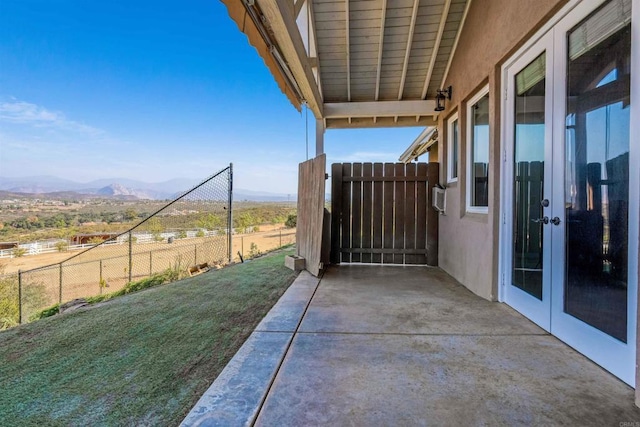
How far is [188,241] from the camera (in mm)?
7273

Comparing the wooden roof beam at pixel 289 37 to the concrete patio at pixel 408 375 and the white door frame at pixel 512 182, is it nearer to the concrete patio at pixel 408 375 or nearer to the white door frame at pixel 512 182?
the white door frame at pixel 512 182

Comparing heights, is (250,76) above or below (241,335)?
above

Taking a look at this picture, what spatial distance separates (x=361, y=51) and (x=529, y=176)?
2.81 m

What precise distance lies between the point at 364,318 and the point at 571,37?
2.49 m

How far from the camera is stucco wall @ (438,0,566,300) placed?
2615 millimetres

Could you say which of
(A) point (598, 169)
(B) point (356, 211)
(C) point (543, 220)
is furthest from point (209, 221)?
(A) point (598, 169)

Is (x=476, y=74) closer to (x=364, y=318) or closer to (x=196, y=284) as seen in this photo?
(x=364, y=318)

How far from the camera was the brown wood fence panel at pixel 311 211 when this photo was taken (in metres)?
4.26

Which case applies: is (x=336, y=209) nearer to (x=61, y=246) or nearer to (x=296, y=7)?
(x=296, y=7)

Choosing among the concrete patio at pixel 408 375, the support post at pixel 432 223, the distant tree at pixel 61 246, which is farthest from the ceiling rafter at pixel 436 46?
the distant tree at pixel 61 246

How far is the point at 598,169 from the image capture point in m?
1.84

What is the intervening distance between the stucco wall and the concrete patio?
65cm

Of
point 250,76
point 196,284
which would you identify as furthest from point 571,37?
point 250,76

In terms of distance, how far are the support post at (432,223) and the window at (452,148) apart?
1.16 feet
